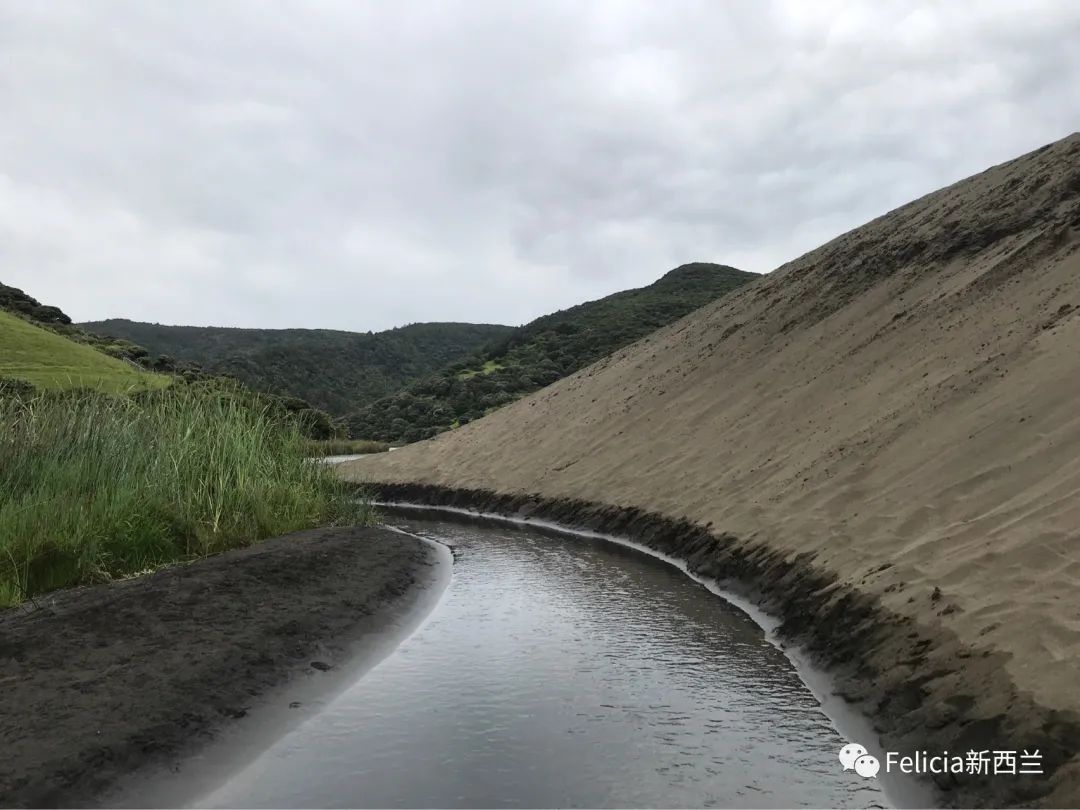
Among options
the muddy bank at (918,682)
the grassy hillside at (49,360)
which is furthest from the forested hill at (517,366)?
the muddy bank at (918,682)

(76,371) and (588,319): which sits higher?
(588,319)

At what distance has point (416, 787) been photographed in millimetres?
4906

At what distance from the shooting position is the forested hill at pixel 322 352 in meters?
109

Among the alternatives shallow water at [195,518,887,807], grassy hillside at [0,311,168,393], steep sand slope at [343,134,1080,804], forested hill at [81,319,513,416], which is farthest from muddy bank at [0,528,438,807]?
forested hill at [81,319,513,416]

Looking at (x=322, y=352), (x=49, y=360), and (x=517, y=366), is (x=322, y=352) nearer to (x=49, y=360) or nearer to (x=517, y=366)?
(x=517, y=366)

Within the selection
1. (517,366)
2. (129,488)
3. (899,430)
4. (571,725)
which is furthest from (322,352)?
(571,725)

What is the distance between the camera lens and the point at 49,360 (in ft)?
142

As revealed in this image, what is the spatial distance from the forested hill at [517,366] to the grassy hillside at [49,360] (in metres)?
17.7

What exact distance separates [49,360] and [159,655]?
141ft

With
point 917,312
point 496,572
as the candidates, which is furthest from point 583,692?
point 917,312

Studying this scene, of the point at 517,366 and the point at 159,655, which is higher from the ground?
the point at 517,366

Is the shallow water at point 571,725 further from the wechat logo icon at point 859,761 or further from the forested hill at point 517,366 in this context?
the forested hill at point 517,366

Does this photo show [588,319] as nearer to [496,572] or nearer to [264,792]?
[496,572]

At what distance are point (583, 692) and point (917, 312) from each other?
13.7 metres
